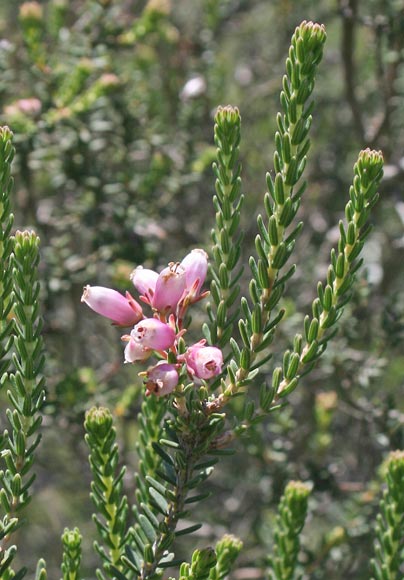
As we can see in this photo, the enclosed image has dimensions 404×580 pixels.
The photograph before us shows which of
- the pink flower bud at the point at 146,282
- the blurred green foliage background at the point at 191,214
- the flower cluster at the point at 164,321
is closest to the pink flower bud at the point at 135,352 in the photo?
the flower cluster at the point at 164,321

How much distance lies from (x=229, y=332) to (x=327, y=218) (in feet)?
6.84

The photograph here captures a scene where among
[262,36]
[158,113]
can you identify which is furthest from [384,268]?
[262,36]

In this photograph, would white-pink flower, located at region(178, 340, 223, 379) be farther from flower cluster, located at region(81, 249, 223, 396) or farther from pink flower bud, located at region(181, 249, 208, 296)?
pink flower bud, located at region(181, 249, 208, 296)

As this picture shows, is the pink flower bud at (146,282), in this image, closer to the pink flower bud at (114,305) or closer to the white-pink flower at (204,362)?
the pink flower bud at (114,305)

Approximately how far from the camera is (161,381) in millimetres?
954

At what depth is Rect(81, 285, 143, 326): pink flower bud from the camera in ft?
3.46

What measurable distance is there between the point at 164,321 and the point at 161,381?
111 millimetres

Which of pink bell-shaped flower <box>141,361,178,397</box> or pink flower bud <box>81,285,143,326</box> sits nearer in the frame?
pink bell-shaped flower <box>141,361,178,397</box>

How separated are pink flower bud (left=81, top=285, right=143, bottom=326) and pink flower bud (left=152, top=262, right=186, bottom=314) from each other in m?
0.05

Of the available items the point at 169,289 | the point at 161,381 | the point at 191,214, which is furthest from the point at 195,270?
the point at 191,214

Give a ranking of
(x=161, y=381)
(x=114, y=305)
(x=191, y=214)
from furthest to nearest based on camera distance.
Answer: (x=191, y=214)
(x=114, y=305)
(x=161, y=381)

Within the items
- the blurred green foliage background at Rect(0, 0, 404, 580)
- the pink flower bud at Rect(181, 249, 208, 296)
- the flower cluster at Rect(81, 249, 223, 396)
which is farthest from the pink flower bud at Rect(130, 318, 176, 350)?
the blurred green foliage background at Rect(0, 0, 404, 580)

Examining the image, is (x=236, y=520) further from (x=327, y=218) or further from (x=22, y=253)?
(x=22, y=253)

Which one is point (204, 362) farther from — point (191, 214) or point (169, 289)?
point (191, 214)
